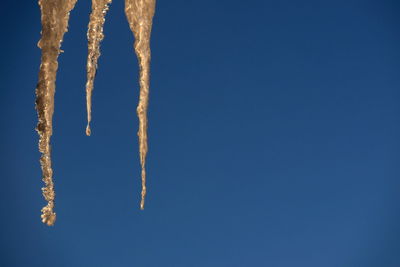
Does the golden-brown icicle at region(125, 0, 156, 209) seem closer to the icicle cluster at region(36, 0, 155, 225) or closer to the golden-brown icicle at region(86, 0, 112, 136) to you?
the icicle cluster at region(36, 0, 155, 225)

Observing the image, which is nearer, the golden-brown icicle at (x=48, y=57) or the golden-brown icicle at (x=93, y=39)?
the golden-brown icicle at (x=48, y=57)

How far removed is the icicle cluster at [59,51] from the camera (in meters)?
5.04

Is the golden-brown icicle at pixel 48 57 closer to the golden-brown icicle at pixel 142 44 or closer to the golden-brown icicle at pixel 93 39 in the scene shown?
the golden-brown icicle at pixel 93 39

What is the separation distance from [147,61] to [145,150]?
129 cm

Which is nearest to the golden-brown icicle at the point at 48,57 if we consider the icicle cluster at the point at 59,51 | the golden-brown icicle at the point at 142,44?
the icicle cluster at the point at 59,51

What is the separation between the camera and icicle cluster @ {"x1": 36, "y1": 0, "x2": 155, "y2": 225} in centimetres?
504

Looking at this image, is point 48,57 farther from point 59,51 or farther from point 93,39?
point 93,39

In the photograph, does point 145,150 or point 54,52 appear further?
point 145,150

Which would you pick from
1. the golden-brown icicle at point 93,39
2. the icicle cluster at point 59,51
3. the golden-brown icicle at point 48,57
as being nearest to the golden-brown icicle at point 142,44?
the icicle cluster at point 59,51

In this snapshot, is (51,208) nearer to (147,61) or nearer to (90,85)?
(90,85)

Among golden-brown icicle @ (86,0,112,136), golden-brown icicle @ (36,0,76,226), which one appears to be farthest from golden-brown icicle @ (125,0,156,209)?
golden-brown icicle @ (36,0,76,226)

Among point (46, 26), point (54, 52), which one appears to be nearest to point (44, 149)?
point (54, 52)

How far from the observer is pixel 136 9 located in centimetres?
541

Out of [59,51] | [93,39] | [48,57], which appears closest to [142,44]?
[93,39]
